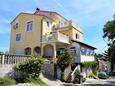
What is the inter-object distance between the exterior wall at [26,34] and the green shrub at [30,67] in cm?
1197

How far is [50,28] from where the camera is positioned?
3709 centimetres

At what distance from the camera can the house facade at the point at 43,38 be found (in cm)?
3388

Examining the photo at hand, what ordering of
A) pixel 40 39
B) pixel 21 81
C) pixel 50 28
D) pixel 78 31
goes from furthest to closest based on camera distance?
pixel 78 31
pixel 50 28
pixel 40 39
pixel 21 81

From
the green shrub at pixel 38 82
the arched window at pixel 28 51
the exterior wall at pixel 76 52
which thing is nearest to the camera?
the green shrub at pixel 38 82

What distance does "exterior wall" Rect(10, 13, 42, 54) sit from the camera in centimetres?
3500

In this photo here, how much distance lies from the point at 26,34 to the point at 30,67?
48.0 ft

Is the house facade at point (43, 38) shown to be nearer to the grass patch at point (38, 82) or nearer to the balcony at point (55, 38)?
the balcony at point (55, 38)

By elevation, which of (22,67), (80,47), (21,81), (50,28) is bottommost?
(21,81)

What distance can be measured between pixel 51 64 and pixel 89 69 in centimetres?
1270

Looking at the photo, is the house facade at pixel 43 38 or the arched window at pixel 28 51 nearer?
the house facade at pixel 43 38

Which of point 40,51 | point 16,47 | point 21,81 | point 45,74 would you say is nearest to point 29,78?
point 21,81

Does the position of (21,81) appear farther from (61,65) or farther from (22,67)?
(61,65)

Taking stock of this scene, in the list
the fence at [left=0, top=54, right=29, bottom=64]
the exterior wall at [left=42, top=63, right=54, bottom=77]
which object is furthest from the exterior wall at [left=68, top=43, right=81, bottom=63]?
the fence at [left=0, top=54, right=29, bottom=64]

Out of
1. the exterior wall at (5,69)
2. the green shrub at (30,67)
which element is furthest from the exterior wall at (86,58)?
the exterior wall at (5,69)
